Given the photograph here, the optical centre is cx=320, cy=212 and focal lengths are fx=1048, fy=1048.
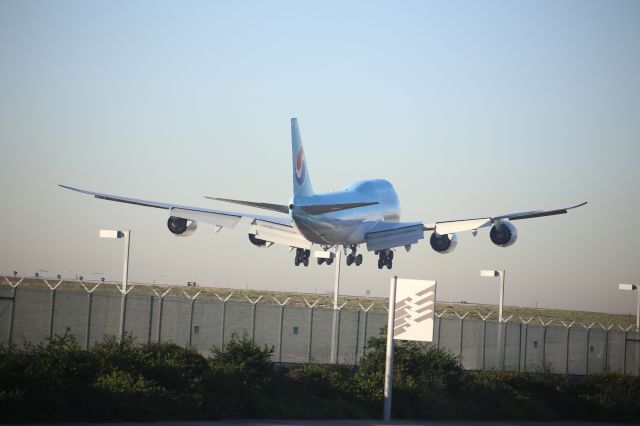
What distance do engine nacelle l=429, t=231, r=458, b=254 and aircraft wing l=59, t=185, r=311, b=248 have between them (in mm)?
7968

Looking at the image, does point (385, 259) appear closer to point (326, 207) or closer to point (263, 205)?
point (326, 207)

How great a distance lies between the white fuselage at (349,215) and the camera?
50263 millimetres

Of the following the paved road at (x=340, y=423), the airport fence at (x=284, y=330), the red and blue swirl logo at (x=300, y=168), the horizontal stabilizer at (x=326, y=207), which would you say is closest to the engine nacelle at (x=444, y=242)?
the horizontal stabilizer at (x=326, y=207)

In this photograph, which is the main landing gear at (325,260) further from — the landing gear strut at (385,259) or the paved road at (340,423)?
the paved road at (340,423)

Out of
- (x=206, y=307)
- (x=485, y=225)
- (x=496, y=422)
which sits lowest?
(x=496, y=422)

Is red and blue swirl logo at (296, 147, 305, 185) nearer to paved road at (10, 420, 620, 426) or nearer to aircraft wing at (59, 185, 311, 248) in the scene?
aircraft wing at (59, 185, 311, 248)

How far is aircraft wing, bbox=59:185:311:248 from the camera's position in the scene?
50763mm

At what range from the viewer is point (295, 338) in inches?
1250

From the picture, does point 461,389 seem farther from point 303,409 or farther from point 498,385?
point 303,409

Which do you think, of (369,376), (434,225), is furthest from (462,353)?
(434,225)

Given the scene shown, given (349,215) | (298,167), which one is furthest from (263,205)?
(349,215)

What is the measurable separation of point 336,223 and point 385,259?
7406 millimetres

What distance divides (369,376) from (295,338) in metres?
4.67

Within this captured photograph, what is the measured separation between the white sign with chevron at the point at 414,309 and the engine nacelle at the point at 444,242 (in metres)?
35.5
